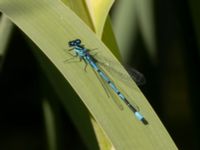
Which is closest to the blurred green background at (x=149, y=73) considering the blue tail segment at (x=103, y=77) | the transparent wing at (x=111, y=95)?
the blue tail segment at (x=103, y=77)

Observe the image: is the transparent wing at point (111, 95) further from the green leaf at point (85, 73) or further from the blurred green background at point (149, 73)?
the blurred green background at point (149, 73)

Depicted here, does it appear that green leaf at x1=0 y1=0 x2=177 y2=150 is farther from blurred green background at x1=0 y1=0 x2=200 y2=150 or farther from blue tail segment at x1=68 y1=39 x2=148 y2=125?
blurred green background at x1=0 y1=0 x2=200 y2=150

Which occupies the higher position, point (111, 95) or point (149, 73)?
point (149, 73)

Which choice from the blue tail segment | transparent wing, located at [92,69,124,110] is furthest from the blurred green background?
transparent wing, located at [92,69,124,110]

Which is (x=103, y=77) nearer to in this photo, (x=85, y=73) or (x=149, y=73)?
(x=85, y=73)

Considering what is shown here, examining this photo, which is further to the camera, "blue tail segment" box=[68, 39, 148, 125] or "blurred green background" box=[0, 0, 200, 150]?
"blurred green background" box=[0, 0, 200, 150]

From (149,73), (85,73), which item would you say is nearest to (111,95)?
(85,73)
